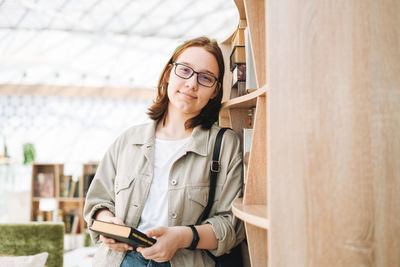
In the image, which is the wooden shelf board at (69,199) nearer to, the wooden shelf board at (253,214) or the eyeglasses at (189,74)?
the eyeglasses at (189,74)

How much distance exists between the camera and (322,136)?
1027 millimetres

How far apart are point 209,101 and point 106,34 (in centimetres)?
898

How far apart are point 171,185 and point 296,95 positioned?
823 mm

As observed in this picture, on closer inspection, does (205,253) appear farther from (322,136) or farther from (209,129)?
(322,136)

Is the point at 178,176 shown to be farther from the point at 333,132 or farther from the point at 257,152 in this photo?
the point at 333,132

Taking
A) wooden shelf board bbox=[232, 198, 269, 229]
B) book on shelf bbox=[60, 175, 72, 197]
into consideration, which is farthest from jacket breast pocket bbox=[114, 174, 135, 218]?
book on shelf bbox=[60, 175, 72, 197]

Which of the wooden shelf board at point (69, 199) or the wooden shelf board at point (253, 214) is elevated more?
the wooden shelf board at point (253, 214)

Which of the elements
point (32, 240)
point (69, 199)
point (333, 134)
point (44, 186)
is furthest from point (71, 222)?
point (333, 134)

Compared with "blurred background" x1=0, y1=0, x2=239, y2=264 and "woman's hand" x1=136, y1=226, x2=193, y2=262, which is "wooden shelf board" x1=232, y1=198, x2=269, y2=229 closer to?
"woman's hand" x1=136, y1=226, x2=193, y2=262

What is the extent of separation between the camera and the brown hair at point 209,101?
177cm

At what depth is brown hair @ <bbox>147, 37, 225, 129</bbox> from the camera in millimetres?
1769

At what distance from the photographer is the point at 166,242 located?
1.38m

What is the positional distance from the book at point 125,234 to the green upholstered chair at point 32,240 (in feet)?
7.31

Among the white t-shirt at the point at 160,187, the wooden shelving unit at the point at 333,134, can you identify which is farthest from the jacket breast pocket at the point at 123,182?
the wooden shelving unit at the point at 333,134
